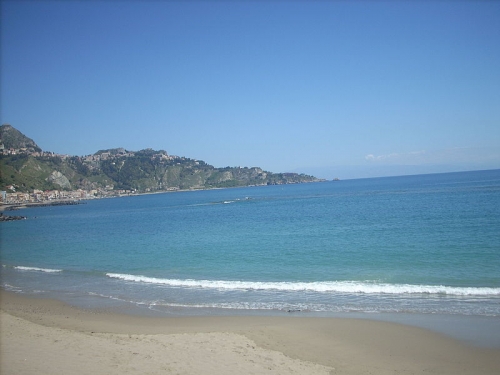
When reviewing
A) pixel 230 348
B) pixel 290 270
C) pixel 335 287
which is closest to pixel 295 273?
pixel 290 270

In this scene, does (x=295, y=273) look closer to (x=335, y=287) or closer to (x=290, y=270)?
(x=290, y=270)

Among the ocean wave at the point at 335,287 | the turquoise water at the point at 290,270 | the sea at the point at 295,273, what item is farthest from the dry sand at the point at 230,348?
the ocean wave at the point at 335,287

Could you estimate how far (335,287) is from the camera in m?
18.8

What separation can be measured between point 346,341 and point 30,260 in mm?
32141

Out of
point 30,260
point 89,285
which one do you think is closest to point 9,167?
point 30,260

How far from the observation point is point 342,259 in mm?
25312

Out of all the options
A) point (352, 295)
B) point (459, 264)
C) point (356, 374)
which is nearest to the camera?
point (356, 374)

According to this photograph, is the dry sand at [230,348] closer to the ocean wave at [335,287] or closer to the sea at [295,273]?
the sea at [295,273]

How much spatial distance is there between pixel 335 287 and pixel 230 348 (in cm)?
908

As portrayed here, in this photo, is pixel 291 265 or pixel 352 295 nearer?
pixel 352 295

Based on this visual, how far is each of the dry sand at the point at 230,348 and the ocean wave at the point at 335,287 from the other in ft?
14.9

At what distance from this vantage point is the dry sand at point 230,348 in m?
9.77

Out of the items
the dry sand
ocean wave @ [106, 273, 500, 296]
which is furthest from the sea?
the dry sand

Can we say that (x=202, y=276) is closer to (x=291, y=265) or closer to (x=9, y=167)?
(x=291, y=265)
